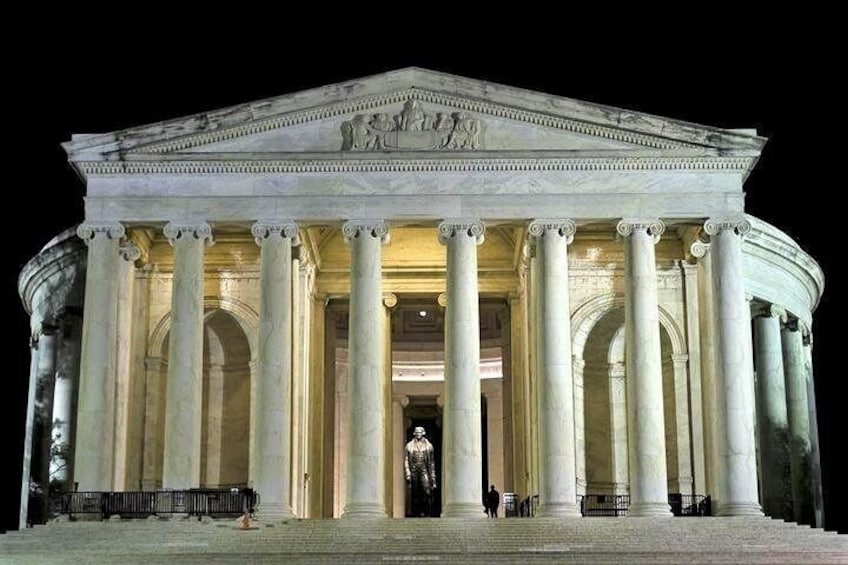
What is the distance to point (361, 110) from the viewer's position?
213 feet

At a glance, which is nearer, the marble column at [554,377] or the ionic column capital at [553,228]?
the marble column at [554,377]

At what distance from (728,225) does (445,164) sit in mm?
12327

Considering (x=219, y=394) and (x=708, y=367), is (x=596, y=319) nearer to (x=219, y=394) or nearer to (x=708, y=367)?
(x=708, y=367)

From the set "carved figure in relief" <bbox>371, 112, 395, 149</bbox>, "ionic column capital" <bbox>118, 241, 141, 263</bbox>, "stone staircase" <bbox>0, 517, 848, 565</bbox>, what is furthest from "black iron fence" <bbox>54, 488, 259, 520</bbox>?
"carved figure in relief" <bbox>371, 112, 395, 149</bbox>

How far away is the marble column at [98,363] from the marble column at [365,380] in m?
10.0

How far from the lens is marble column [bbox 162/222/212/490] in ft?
202

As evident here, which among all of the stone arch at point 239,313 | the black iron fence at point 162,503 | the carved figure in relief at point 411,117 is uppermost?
the carved figure in relief at point 411,117

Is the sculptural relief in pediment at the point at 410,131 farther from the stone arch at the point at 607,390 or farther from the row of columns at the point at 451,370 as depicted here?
the stone arch at the point at 607,390

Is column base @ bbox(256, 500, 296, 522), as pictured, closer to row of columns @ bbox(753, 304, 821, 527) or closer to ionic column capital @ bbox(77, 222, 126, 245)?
ionic column capital @ bbox(77, 222, 126, 245)

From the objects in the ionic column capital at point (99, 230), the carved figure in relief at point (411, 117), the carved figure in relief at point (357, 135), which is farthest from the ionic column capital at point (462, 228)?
the ionic column capital at point (99, 230)

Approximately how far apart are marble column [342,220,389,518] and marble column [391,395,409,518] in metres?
20.1

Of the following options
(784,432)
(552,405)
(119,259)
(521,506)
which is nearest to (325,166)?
(119,259)

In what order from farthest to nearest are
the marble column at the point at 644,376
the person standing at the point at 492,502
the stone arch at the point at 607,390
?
the stone arch at the point at 607,390, the person standing at the point at 492,502, the marble column at the point at 644,376

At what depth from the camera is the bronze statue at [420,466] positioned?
3115 inches
